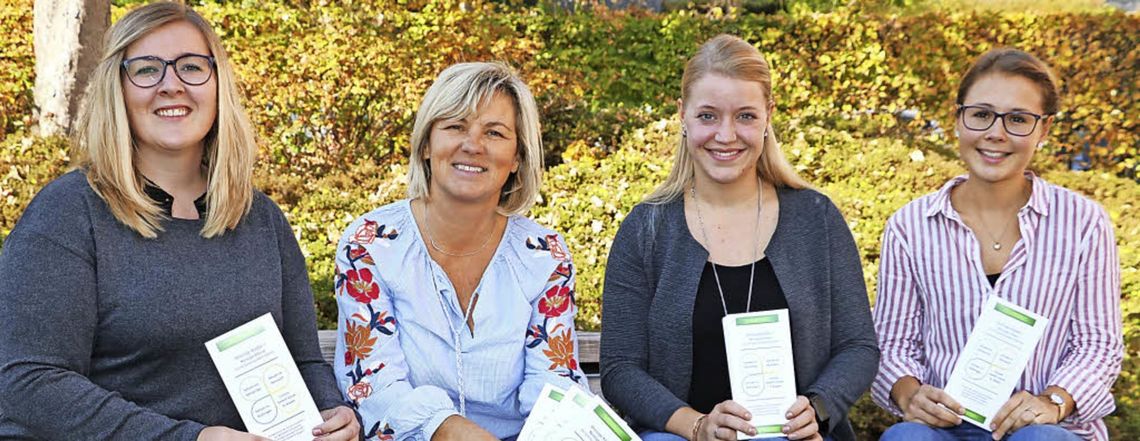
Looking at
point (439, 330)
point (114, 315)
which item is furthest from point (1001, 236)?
point (114, 315)

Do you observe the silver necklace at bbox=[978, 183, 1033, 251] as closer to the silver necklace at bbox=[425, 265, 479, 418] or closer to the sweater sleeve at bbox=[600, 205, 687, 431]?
the sweater sleeve at bbox=[600, 205, 687, 431]

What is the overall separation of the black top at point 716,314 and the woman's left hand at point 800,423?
13.7 inches

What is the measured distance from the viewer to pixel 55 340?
2.78 meters

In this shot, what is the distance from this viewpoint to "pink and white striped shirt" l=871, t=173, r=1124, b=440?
3.41 m

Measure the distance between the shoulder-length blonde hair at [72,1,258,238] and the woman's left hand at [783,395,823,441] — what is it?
5.61 ft

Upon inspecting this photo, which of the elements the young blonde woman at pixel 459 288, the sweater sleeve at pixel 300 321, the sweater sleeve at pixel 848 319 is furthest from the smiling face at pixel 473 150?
the sweater sleeve at pixel 848 319

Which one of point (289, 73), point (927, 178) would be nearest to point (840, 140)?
point (927, 178)

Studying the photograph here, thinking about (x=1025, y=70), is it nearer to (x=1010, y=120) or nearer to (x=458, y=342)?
(x=1010, y=120)

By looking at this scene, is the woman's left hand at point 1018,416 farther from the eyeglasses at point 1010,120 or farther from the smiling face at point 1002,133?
the eyeglasses at point 1010,120

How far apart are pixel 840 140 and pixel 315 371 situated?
14.9 ft

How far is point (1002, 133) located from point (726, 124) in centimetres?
87

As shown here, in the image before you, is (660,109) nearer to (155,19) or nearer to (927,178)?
(927,178)

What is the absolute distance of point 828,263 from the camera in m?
3.52

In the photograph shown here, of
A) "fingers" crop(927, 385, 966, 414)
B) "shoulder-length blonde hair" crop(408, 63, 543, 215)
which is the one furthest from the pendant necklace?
"fingers" crop(927, 385, 966, 414)
